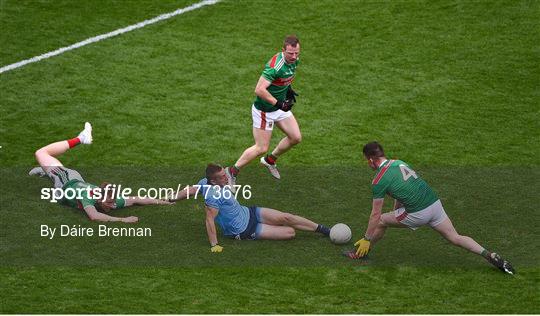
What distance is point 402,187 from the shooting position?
1589 cm

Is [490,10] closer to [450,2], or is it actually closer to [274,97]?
[450,2]

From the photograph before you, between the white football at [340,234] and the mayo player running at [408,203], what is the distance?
79 centimetres

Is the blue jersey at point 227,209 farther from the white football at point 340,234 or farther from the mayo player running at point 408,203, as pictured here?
the mayo player running at point 408,203

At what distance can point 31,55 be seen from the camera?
912 inches

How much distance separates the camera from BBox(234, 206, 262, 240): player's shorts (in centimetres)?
1702

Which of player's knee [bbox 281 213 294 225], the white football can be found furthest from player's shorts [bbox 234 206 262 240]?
the white football

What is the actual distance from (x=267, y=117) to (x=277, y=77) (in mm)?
762

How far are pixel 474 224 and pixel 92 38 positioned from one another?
9395mm

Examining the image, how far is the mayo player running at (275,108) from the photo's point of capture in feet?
59.9

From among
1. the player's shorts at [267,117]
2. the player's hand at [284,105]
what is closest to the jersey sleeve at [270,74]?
the player's hand at [284,105]

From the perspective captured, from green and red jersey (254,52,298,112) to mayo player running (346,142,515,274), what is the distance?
9.42 ft

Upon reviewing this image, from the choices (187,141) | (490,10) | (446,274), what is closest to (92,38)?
(187,141)

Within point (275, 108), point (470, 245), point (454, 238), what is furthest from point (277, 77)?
point (470, 245)

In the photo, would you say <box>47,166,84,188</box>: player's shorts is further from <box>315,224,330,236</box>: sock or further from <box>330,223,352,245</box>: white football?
<box>330,223,352,245</box>: white football
